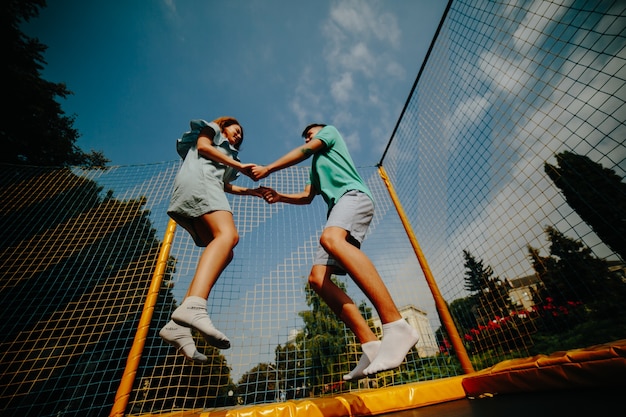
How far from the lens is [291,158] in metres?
1.75

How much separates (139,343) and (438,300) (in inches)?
119

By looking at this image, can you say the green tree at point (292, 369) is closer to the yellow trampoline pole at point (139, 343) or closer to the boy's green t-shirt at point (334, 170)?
the yellow trampoline pole at point (139, 343)

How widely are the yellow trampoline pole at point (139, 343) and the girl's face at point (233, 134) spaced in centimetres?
135

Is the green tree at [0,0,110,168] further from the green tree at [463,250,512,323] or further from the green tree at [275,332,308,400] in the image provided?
the green tree at [463,250,512,323]

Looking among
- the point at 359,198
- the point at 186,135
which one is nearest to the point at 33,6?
the point at 186,135

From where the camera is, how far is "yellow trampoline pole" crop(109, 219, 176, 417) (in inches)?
71.3

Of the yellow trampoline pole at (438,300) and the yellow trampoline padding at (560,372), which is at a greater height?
the yellow trampoline pole at (438,300)

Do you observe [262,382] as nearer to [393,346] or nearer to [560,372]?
[393,346]

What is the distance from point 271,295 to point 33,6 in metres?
12.9

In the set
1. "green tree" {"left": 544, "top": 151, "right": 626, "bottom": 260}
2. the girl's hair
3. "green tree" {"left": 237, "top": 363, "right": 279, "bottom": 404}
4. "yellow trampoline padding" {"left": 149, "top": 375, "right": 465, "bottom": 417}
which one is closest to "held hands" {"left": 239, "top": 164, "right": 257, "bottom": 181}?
the girl's hair

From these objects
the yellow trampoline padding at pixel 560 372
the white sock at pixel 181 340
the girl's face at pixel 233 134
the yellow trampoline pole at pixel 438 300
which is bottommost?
the yellow trampoline padding at pixel 560 372

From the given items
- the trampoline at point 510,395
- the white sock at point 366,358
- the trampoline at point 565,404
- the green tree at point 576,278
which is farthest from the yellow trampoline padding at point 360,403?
the green tree at point 576,278

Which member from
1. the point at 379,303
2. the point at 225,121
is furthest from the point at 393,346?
the point at 225,121

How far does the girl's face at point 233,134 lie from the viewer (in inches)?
86.5
